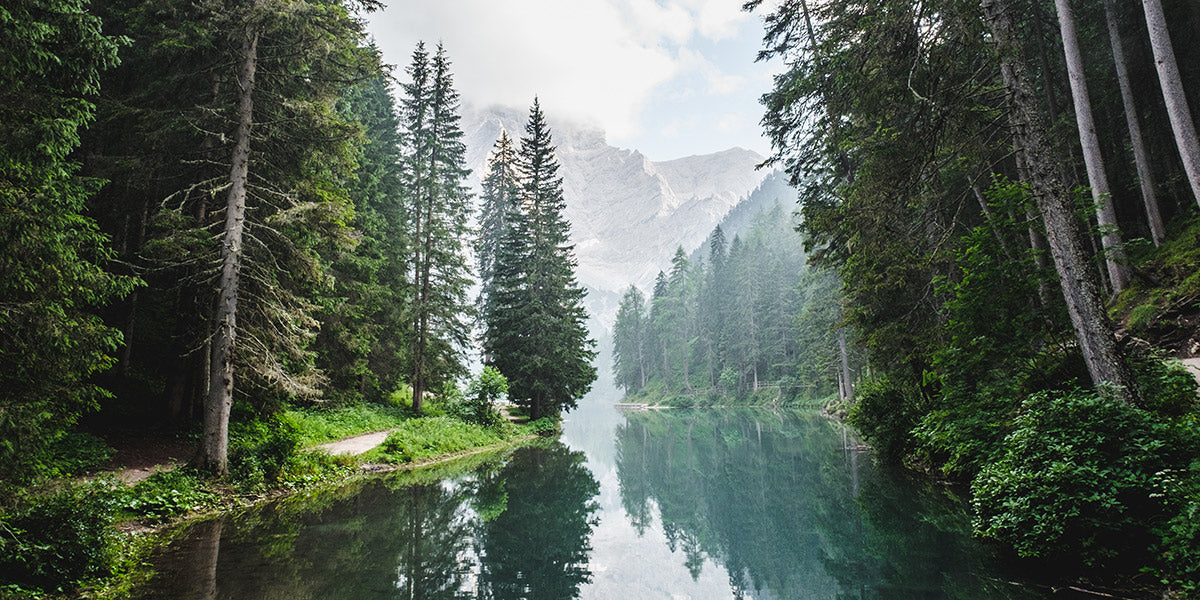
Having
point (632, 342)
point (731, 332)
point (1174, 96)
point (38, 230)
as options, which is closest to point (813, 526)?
point (1174, 96)

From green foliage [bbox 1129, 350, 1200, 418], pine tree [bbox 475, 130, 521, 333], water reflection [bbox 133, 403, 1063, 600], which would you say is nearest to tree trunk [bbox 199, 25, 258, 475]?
water reflection [bbox 133, 403, 1063, 600]

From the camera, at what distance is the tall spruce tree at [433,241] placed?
24.5 metres

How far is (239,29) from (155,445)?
9.80 metres

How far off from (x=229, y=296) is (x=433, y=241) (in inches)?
566

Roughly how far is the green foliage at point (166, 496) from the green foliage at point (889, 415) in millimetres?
15949

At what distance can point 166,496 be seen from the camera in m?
8.99

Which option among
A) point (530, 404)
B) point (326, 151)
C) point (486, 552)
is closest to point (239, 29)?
point (326, 151)

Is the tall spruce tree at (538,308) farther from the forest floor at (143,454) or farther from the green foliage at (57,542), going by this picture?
the green foliage at (57,542)

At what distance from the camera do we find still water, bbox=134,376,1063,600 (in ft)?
19.7

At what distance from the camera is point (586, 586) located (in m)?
6.51

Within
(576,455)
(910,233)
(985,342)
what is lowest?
(576,455)

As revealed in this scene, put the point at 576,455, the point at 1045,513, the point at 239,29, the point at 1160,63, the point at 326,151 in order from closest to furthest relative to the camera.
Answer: the point at 1045,513, the point at 1160,63, the point at 239,29, the point at 326,151, the point at 576,455

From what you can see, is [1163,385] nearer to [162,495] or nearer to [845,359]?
[162,495]

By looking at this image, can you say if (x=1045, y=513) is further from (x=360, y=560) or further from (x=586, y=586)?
(x=360, y=560)
